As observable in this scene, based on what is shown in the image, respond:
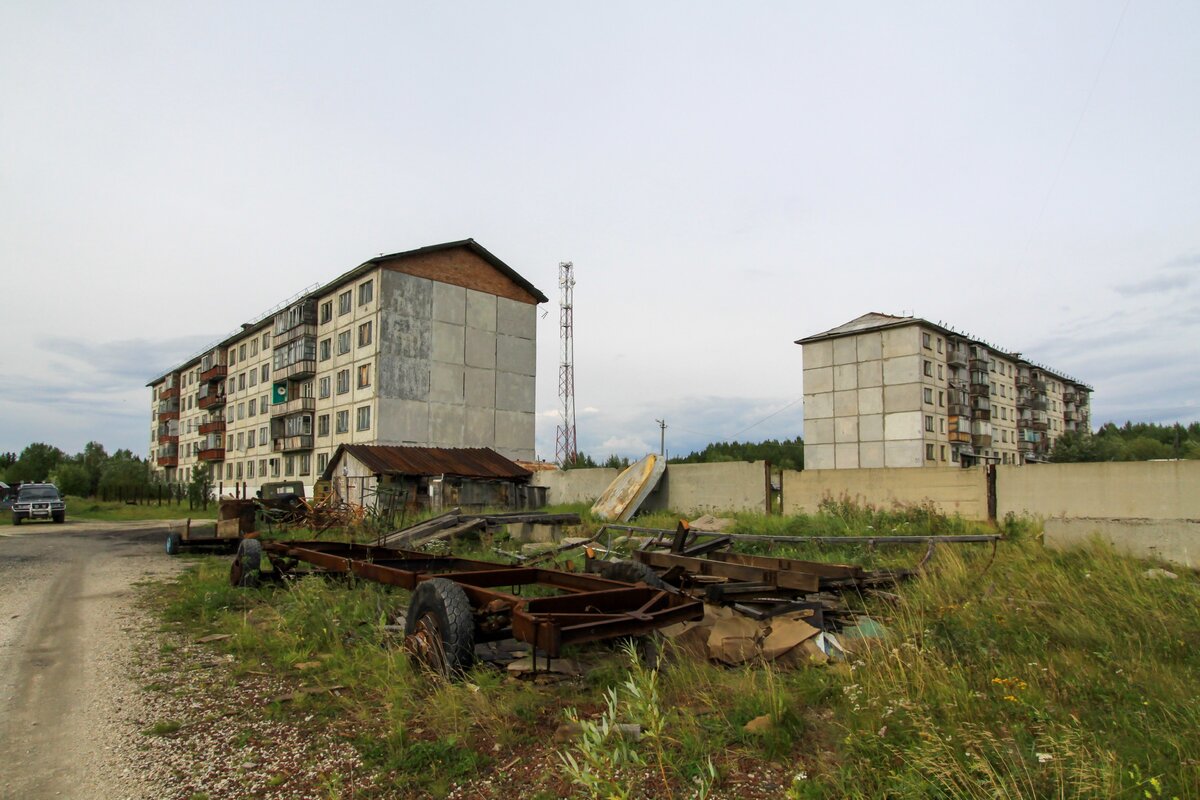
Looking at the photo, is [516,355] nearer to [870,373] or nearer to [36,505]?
[36,505]

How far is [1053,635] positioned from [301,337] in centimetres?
4619

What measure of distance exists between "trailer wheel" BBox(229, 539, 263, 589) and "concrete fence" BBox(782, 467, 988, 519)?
11736mm

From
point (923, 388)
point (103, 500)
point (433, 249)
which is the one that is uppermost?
point (433, 249)

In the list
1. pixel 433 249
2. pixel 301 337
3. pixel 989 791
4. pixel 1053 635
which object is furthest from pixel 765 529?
pixel 301 337

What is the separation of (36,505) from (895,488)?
36.2m

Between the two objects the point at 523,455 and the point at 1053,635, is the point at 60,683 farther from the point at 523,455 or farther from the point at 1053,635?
the point at 523,455

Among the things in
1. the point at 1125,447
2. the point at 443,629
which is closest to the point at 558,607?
the point at 443,629

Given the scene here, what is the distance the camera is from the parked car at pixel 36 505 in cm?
3177

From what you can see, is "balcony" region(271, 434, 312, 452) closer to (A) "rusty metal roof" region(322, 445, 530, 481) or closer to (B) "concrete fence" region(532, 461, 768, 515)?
(A) "rusty metal roof" region(322, 445, 530, 481)

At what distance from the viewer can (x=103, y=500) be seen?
57.2 m

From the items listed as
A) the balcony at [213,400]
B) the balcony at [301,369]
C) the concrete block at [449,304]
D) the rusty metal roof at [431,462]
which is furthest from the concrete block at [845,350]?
the balcony at [213,400]

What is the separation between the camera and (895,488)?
15453 mm

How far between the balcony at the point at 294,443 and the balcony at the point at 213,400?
16.8m

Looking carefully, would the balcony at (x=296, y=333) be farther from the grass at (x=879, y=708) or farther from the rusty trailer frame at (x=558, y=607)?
the grass at (x=879, y=708)
